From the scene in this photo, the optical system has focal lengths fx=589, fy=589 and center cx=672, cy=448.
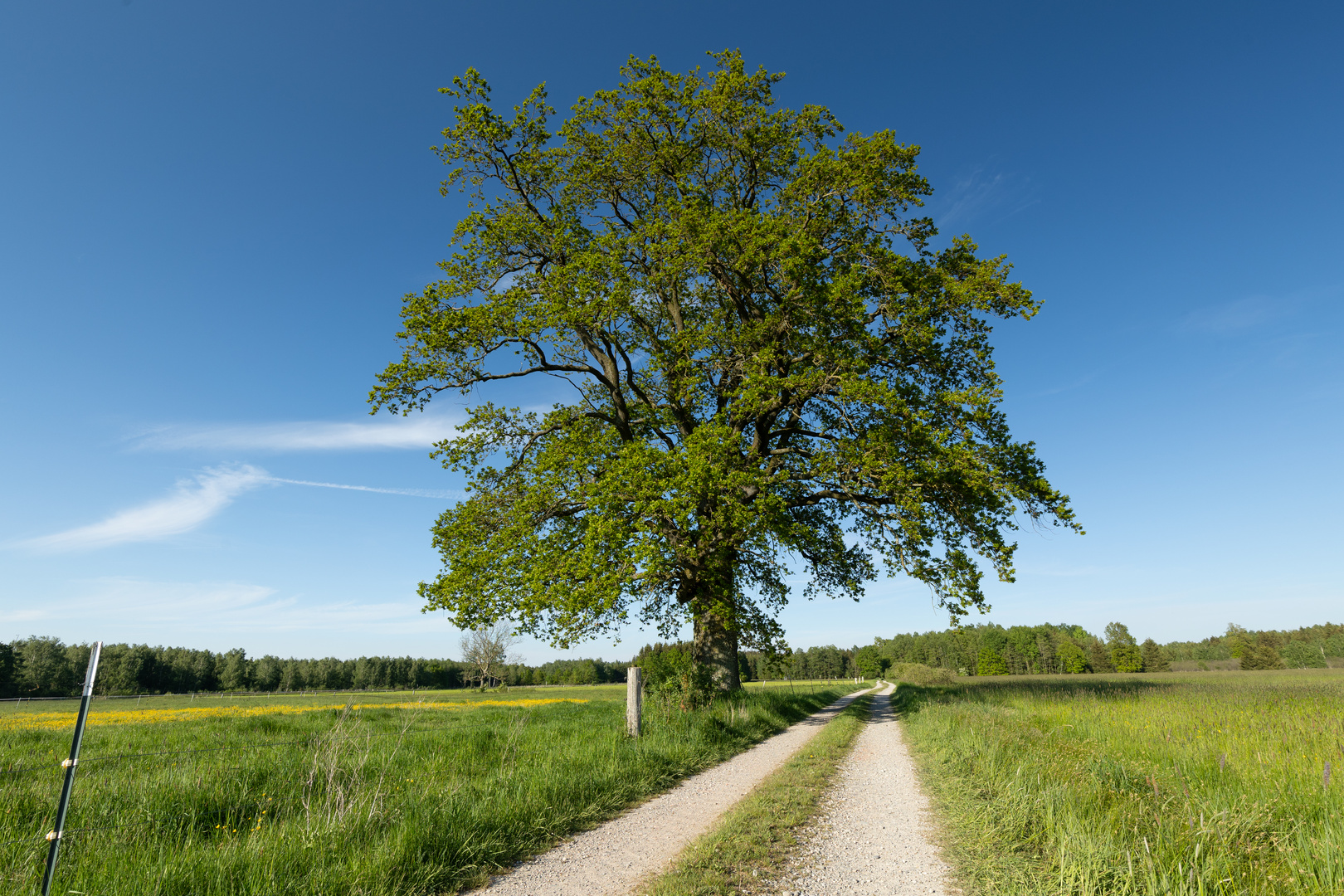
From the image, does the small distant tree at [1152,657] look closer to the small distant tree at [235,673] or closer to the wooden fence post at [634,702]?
the wooden fence post at [634,702]

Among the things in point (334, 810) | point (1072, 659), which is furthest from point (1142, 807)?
point (1072, 659)

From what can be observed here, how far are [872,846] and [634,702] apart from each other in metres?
5.76

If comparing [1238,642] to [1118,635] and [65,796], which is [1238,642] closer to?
[1118,635]

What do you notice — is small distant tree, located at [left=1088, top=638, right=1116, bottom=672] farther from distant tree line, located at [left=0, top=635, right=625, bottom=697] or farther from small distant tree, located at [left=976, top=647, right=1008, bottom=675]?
distant tree line, located at [left=0, top=635, right=625, bottom=697]

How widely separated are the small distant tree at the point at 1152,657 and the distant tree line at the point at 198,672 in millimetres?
99631

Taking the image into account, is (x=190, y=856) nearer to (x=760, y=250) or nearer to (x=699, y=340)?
(x=699, y=340)

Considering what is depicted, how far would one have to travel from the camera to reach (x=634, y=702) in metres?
10.4

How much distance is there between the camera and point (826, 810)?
6496 mm

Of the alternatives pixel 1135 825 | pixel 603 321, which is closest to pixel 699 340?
pixel 603 321

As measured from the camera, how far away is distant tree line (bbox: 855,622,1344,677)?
298 ft

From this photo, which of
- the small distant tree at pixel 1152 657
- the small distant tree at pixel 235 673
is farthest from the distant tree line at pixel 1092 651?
the small distant tree at pixel 235 673

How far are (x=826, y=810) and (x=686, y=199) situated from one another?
15.1 metres

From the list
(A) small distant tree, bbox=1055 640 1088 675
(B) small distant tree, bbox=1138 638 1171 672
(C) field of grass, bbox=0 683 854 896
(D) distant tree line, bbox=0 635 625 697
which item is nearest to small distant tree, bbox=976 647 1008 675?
(A) small distant tree, bbox=1055 640 1088 675

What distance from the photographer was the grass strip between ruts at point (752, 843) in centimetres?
440
